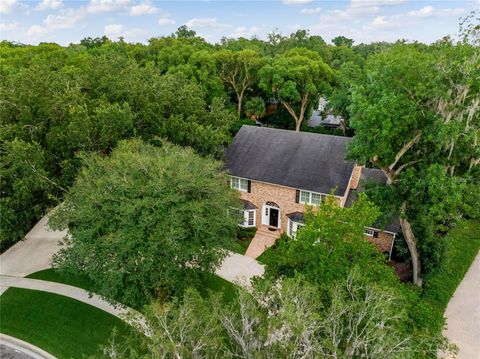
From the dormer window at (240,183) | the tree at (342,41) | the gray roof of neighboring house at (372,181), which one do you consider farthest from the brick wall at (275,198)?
the tree at (342,41)

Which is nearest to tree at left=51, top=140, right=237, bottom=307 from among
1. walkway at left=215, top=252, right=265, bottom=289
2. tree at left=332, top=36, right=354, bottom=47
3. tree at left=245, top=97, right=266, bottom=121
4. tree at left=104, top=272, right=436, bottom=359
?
tree at left=104, top=272, right=436, bottom=359

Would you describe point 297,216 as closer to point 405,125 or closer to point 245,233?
point 245,233

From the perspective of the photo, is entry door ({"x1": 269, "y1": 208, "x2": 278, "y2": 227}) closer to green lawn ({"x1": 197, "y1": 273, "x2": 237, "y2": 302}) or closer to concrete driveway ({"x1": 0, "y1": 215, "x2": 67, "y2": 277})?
green lawn ({"x1": 197, "y1": 273, "x2": 237, "y2": 302})

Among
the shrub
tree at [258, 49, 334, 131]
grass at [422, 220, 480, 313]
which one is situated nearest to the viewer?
grass at [422, 220, 480, 313]

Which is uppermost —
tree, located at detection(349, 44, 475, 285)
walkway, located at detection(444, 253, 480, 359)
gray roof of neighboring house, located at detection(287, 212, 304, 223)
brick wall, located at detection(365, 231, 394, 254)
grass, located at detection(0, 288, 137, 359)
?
tree, located at detection(349, 44, 475, 285)

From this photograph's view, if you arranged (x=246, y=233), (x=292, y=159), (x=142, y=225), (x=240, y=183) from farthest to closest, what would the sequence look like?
(x=240, y=183), (x=246, y=233), (x=292, y=159), (x=142, y=225)

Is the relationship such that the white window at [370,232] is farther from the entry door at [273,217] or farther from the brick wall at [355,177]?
the entry door at [273,217]

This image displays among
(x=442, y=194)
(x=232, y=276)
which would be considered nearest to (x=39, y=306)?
(x=232, y=276)

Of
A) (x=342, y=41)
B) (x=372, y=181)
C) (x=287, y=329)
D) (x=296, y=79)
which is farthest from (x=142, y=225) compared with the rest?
(x=342, y=41)
